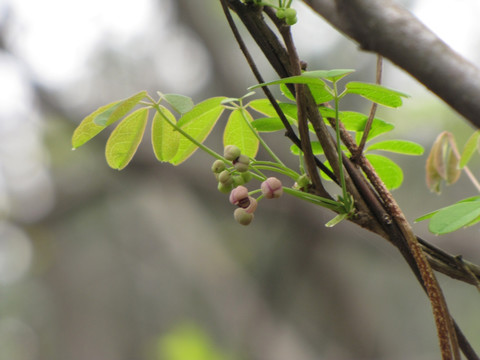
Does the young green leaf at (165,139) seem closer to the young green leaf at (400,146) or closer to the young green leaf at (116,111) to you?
the young green leaf at (116,111)

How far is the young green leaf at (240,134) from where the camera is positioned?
48 centimetres

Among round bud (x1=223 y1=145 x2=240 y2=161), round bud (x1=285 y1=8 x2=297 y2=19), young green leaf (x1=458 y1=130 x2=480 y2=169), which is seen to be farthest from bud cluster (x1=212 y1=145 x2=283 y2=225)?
young green leaf (x1=458 y1=130 x2=480 y2=169)

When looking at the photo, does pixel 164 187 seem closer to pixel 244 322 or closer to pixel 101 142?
pixel 101 142

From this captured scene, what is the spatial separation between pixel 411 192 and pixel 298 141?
241 inches

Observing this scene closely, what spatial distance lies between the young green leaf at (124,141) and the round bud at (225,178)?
0.35ft

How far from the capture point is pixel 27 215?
14.6 ft

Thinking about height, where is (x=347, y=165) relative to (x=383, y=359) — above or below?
above

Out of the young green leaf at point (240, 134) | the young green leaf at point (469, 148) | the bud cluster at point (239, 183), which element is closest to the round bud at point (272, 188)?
the bud cluster at point (239, 183)

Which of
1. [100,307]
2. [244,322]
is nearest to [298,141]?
[244,322]

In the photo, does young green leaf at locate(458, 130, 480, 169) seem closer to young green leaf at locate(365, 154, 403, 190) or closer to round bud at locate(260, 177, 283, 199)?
young green leaf at locate(365, 154, 403, 190)

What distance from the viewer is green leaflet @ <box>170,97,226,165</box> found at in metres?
0.44

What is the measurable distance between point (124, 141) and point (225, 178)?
122 millimetres

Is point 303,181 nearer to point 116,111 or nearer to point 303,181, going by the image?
point 303,181

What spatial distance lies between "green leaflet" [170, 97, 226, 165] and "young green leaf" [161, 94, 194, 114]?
0.03m
